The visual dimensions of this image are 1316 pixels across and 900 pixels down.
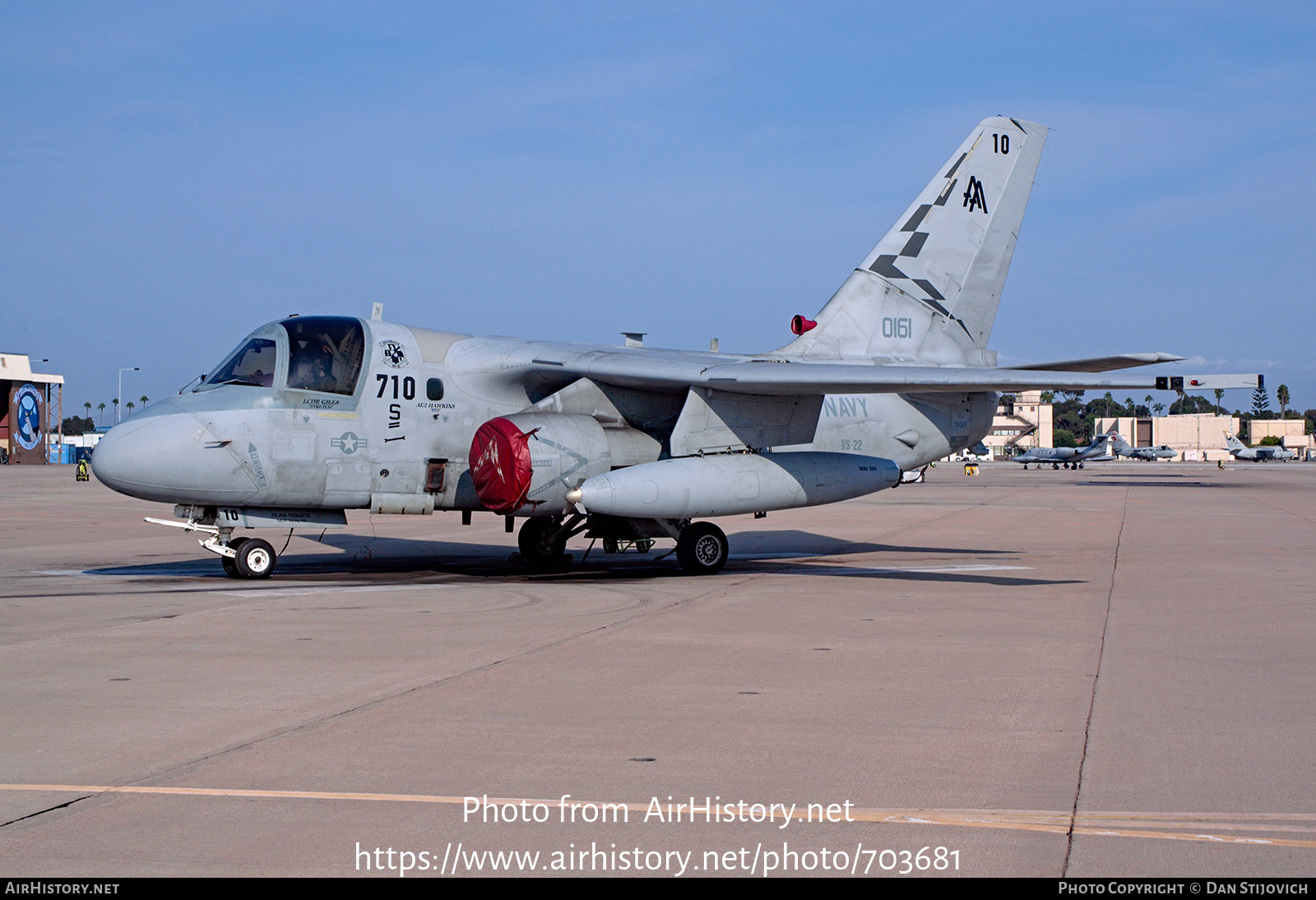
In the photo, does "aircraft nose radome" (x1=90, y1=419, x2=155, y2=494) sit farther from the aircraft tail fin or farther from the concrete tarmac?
the aircraft tail fin

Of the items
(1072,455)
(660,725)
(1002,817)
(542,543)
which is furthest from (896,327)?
(1072,455)

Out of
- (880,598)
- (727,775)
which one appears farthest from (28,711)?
(880,598)

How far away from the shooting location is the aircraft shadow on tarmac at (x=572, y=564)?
1495cm

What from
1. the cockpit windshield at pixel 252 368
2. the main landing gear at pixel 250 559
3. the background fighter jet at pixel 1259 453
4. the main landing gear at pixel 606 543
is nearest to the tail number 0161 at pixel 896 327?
the main landing gear at pixel 606 543

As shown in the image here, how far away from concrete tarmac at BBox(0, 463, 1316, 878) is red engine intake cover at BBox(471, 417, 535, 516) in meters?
1.04

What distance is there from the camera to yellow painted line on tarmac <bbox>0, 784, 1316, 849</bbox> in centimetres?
446

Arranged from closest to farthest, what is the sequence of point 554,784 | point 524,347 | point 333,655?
point 554,784
point 333,655
point 524,347

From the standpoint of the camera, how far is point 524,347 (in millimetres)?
15375

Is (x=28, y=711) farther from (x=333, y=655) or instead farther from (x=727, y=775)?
(x=727, y=775)

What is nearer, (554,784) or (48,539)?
(554,784)

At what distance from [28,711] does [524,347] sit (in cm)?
951

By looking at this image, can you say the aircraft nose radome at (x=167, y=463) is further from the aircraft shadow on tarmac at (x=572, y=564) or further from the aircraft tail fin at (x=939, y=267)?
the aircraft tail fin at (x=939, y=267)

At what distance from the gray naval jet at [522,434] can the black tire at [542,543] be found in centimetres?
2

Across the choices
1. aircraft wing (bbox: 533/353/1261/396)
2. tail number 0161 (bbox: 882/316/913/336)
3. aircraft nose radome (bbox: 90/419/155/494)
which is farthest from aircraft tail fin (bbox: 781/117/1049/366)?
aircraft nose radome (bbox: 90/419/155/494)
